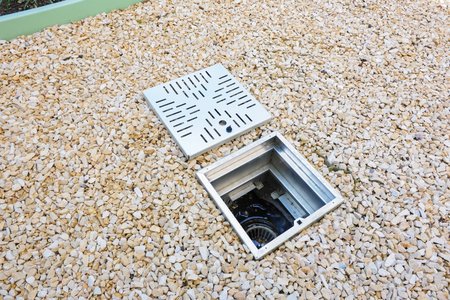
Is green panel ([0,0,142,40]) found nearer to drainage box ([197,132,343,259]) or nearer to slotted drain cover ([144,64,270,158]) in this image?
slotted drain cover ([144,64,270,158])

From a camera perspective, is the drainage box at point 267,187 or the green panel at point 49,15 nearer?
the drainage box at point 267,187

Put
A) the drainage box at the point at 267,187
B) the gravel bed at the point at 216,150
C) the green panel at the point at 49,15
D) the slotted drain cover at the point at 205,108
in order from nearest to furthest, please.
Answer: the gravel bed at the point at 216,150 → the drainage box at the point at 267,187 → the slotted drain cover at the point at 205,108 → the green panel at the point at 49,15

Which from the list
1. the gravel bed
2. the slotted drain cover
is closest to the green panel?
the gravel bed

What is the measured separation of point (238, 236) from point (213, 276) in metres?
0.20

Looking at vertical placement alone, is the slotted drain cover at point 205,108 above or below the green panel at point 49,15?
below

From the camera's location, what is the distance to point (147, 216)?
165 cm

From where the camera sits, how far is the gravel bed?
149 cm

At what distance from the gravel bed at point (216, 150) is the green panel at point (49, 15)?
0.23ft

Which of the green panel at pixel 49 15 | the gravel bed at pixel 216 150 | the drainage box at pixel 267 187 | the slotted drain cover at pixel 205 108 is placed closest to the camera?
the gravel bed at pixel 216 150

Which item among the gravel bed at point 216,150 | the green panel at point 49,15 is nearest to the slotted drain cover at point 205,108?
the gravel bed at point 216,150

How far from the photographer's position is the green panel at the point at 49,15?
2.34m

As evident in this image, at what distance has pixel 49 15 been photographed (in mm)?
2424

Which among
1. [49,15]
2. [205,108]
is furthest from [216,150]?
[49,15]

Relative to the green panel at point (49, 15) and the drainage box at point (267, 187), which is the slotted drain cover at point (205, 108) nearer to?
the drainage box at point (267, 187)
